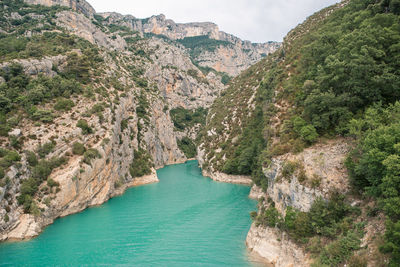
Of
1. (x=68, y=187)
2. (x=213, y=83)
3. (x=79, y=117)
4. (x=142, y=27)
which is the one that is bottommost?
(x=68, y=187)

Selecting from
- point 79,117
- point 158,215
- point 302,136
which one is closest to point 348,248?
point 302,136

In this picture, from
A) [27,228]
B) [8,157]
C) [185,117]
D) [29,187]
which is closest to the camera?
[27,228]

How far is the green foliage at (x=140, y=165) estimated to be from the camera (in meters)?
51.4

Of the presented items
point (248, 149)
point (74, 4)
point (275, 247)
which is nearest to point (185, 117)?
point (248, 149)

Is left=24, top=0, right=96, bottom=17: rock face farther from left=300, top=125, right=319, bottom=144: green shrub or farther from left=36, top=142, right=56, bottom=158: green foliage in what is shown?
left=300, top=125, right=319, bottom=144: green shrub

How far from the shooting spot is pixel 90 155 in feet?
115

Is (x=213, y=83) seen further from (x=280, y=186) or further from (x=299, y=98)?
(x=280, y=186)

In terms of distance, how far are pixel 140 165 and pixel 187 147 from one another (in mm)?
42980

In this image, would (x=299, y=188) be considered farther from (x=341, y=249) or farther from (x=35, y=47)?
(x=35, y=47)

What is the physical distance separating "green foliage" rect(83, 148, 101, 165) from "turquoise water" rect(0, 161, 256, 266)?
736cm

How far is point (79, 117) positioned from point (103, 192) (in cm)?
1307

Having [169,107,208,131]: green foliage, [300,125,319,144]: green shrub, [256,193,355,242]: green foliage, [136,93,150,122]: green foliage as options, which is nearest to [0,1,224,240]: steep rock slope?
[136,93,150,122]: green foliage

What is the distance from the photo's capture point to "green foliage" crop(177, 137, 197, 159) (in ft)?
306

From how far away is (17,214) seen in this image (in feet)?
83.7
